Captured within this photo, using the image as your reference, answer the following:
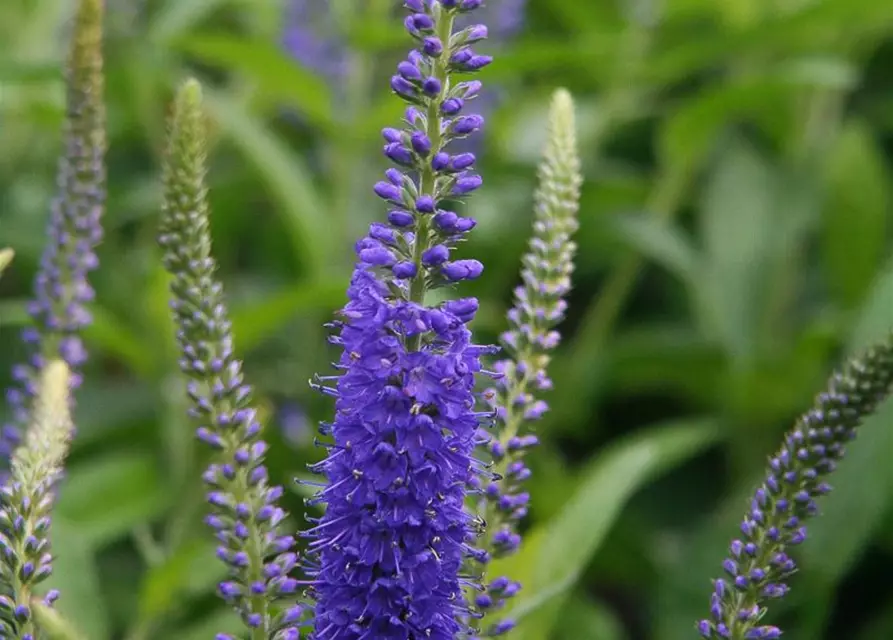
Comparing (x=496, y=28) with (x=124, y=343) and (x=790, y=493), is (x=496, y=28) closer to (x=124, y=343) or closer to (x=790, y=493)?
(x=124, y=343)

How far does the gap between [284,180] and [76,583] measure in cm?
196

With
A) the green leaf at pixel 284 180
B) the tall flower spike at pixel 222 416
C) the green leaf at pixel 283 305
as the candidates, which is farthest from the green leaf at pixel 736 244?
the tall flower spike at pixel 222 416

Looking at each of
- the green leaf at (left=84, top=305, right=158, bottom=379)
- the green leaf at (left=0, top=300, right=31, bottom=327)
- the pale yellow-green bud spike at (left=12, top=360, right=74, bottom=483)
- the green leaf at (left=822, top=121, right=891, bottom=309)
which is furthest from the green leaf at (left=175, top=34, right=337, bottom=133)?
the pale yellow-green bud spike at (left=12, top=360, right=74, bottom=483)

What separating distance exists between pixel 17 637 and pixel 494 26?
4.10 metres

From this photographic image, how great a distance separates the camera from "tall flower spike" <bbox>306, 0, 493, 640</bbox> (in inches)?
73.4

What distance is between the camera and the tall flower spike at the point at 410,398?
1865 mm

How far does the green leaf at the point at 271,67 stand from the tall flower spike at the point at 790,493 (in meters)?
2.80

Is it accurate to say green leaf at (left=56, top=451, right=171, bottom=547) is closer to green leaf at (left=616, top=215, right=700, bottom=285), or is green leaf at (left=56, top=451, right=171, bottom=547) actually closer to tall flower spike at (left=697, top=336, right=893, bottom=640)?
green leaf at (left=616, top=215, right=700, bottom=285)

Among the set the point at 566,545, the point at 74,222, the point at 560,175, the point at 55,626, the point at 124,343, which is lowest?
the point at 566,545

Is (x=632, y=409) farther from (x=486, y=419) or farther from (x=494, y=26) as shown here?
→ (x=486, y=419)

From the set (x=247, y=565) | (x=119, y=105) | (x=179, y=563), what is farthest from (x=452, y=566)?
(x=119, y=105)

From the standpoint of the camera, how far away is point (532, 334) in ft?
7.86

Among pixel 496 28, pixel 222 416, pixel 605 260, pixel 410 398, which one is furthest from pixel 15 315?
pixel 605 260

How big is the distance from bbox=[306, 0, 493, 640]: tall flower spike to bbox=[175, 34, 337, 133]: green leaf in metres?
2.42
